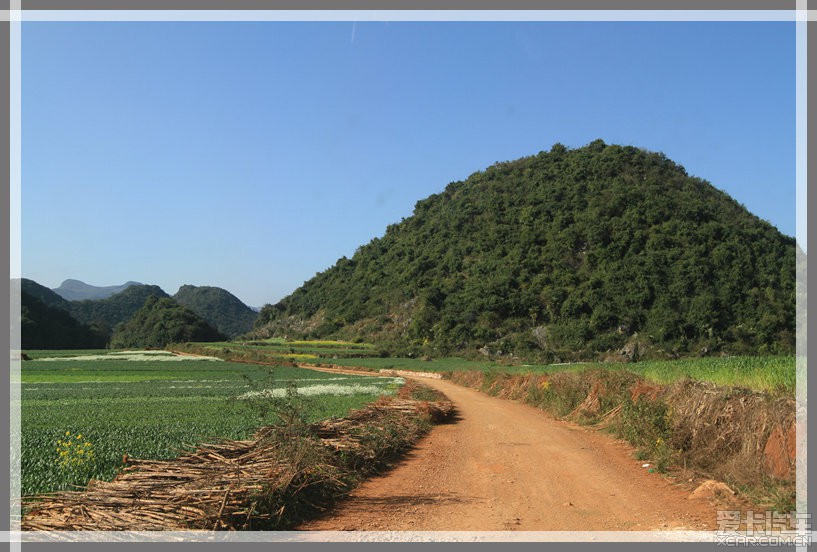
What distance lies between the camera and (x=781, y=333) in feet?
205

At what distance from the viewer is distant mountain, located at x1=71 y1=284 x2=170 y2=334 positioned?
155875mm

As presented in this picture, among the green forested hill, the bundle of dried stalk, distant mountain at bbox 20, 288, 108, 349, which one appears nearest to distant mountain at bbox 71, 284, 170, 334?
distant mountain at bbox 20, 288, 108, 349

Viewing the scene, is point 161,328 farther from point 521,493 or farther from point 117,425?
point 521,493

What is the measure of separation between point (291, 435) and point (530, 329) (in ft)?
219

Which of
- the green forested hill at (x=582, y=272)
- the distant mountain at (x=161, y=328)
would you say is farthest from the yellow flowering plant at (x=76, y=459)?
the distant mountain at (x=161, y=328)

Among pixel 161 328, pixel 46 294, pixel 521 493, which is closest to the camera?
pixel 521 493

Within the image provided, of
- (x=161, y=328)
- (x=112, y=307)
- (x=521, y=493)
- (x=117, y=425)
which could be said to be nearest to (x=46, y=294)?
(x=112, y=307)

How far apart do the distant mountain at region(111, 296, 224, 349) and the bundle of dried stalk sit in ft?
382

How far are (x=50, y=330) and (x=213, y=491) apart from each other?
11315cm

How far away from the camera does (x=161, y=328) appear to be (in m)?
119

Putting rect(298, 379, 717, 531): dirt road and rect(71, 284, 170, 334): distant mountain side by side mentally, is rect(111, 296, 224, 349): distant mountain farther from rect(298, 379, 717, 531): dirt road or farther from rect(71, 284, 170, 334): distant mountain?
rect(298, 379, 717, 531): dirt road

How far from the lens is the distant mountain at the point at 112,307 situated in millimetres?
155875

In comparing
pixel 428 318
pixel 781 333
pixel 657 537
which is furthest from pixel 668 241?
pixel 657 537
